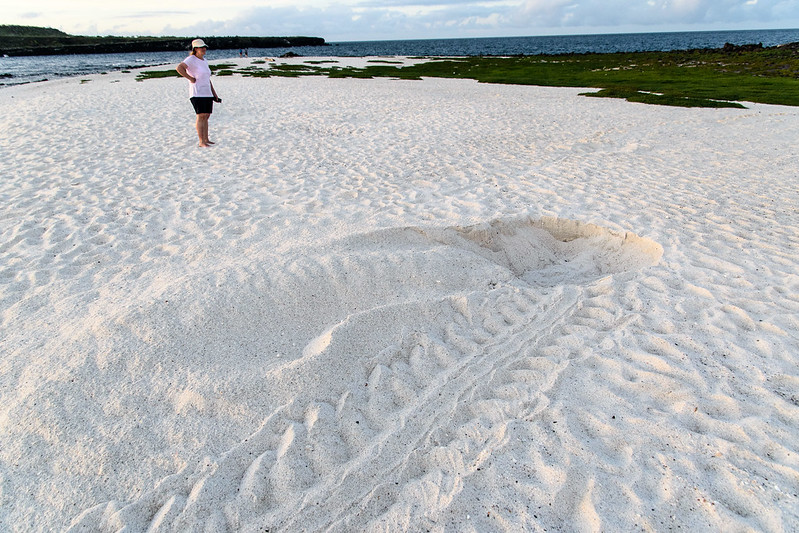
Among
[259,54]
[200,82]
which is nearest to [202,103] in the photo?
[200,82]

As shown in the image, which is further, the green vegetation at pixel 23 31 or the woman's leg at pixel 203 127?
the green vegetation at pixel 23 31

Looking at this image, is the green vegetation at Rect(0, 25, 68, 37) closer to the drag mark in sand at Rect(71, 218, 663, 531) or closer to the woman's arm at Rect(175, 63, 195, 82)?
the woman's arm at Rect(175, 63, 195, 82)

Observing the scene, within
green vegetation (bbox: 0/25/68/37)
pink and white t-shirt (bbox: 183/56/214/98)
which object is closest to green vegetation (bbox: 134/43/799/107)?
pink and white t-shirt (bbox: 183/56/214/98)

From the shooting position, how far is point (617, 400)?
277cm

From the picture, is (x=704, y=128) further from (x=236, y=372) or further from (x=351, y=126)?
(x=236, y=372)

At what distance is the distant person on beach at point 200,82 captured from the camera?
27.0 feet

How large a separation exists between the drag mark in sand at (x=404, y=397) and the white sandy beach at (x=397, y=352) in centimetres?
1

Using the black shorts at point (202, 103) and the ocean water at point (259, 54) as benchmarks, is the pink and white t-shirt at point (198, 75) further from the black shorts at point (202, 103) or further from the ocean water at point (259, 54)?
the ocean water at point (259, 54)

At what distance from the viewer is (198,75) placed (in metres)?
8.42

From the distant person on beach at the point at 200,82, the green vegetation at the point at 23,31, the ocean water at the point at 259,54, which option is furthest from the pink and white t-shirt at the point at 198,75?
the green vegetation at the point at 23,31

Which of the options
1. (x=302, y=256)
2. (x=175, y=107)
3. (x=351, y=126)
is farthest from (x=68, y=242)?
(x=175, y=107)

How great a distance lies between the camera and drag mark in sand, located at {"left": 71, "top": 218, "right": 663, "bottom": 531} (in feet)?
7.23

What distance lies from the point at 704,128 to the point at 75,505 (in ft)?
42.6

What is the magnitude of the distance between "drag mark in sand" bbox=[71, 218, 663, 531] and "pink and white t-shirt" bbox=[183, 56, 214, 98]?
18.9 ft
